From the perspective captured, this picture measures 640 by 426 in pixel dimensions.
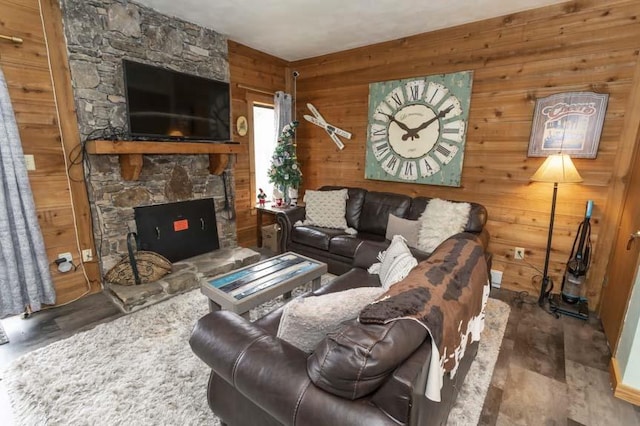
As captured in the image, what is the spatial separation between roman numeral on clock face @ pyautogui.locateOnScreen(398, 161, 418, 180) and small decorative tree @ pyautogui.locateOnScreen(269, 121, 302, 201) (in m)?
1.42

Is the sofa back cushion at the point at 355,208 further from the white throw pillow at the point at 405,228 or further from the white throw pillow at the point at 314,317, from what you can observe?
the white throw pillow at the point at 314,317

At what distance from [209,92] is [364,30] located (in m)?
1.87

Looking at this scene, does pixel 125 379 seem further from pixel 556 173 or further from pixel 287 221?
pixel 556 173

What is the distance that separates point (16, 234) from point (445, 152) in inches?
158

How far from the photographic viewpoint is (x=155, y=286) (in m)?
2.84

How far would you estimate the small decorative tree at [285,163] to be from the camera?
416cm

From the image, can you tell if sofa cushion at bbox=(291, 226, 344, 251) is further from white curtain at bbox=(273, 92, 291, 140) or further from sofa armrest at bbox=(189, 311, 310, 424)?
sofa armrest at bbox=(189, 311, 310, 424)

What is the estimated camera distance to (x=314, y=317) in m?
1.22

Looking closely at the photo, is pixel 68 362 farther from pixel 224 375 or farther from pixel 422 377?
pixel 422 377

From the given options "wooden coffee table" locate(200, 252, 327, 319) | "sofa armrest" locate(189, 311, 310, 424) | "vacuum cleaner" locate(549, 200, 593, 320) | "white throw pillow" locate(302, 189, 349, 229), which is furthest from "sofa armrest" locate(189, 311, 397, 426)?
"vacuum cleaner" locate(549, 200, 593, 320)

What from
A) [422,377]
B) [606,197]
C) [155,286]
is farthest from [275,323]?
[606,197]

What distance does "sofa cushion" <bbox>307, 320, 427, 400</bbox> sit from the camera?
912 mm

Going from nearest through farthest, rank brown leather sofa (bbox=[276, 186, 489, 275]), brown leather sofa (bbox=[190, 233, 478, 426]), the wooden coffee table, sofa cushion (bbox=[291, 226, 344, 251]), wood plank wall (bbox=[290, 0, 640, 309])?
brown leather sofa (bbox=[190, 233, 478, 426]), the wooden coffee table, wood plank wall (bbox=[290, 0, 640, 309]), brown leather sofa (bbox=[276, 186, 489, 275]), sofa cushion (bbox=[291, 226, 344, 251])

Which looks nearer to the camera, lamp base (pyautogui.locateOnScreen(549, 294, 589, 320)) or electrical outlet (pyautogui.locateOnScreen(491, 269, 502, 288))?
lamp base (pyautogui.locateOnScreen(549, 294, 589, 320))
